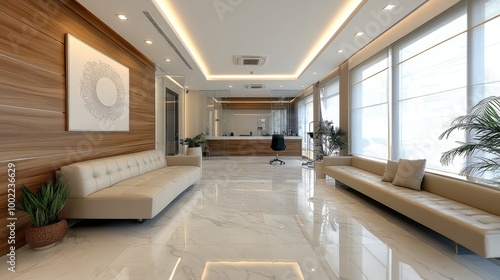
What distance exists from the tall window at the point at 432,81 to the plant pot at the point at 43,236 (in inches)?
199

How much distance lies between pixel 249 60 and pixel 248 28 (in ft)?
5.79

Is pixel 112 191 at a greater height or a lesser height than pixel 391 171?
lesser

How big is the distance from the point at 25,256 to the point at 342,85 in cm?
699

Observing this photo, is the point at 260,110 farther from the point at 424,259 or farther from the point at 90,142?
the point at 424,259

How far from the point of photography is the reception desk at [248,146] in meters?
10.5

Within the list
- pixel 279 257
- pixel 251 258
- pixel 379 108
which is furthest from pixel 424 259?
pixel 379 108

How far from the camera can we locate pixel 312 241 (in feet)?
8.68

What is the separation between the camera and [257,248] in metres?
2.49

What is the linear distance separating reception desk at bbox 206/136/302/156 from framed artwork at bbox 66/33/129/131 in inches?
245

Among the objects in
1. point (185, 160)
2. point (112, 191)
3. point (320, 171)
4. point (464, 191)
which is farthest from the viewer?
point (320, 171)

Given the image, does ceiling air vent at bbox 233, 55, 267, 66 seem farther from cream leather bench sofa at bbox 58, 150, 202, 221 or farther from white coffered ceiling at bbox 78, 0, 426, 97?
cream leather bench sofa at bbox 58, 150, 202, 221

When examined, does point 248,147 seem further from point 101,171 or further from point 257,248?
point 257,248

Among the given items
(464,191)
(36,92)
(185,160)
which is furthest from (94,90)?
(464,191)

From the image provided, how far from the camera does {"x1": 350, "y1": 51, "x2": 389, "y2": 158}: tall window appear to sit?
16.4 ft
